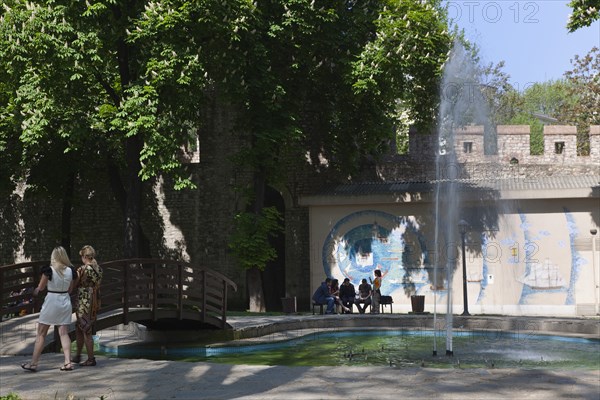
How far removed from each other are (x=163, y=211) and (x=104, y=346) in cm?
1708

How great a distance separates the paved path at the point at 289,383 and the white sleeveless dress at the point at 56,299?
644mm

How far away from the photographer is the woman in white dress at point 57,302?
37.2ft

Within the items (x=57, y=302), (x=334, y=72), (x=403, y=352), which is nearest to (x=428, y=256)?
(x=334, y=72)

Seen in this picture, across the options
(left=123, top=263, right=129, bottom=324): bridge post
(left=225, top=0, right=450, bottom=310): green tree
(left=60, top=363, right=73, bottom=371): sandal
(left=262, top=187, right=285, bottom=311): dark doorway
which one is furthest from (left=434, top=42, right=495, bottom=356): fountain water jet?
(left=60, top=363, right=73, bottom=371): sandal

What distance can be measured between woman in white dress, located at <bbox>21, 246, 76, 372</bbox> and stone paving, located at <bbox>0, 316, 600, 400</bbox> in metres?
0.34

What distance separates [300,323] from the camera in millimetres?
19531

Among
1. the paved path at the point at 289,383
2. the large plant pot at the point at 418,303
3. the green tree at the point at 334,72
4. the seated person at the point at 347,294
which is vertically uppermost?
the green tree at the point at 334,72

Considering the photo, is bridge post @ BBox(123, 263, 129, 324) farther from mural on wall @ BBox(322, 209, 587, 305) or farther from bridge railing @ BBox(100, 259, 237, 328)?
mural on wall @ BBox(322, 209, 587, 305)

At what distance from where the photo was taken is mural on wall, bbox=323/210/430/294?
1093 inches

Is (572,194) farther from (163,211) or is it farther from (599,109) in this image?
(599,109)

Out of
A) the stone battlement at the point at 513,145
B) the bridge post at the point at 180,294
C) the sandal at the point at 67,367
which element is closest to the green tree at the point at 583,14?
the stone battlement at the point at 513,145

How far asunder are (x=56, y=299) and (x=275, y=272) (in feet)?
A: 65.1

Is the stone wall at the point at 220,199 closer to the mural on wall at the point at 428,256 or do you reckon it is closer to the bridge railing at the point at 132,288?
the mural on wall at the point at 428,256

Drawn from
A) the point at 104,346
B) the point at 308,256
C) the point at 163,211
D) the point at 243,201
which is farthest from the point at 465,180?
the point at 104,346
